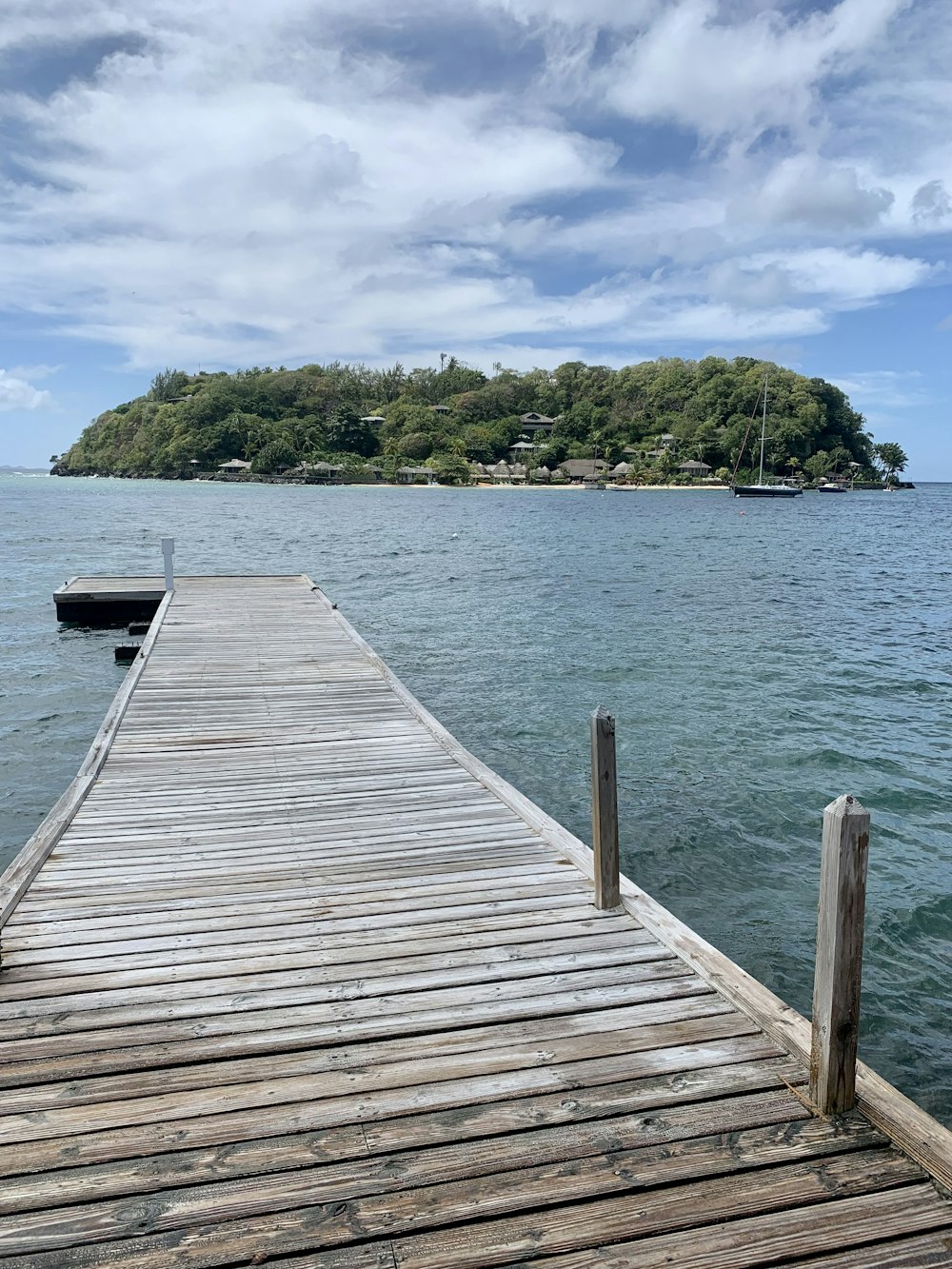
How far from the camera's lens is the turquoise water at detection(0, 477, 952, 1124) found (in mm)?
6180

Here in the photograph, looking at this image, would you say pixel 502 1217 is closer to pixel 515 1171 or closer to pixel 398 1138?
pixel 515 1171

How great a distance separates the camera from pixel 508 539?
42.2m

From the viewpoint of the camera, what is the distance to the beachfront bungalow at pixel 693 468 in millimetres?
116875

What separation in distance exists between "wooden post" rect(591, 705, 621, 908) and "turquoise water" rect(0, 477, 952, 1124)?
1.89 m

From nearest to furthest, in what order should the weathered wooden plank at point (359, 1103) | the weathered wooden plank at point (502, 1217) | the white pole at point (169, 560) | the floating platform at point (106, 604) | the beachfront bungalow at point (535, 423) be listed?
the weathered wooden plank at point (502, 1217), the weathered wooden plank at point (359, 1103), the white pole at point (169, 560), the floating platform at point (106, 604), the beachfront bungalow at point (535, 423)

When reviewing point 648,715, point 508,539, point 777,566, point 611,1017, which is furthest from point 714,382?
point 611,1017

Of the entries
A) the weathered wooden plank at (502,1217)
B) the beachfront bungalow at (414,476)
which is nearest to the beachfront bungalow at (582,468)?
the beachfront bungalow at (414,476)

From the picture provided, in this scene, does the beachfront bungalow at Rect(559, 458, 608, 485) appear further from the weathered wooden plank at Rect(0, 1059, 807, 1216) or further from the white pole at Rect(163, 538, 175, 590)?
the weathered wooden plank at Rect(0, 1059, 807, 1216)

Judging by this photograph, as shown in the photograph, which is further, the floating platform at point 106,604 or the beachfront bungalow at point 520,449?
the beachfront bungalow at point 520,449

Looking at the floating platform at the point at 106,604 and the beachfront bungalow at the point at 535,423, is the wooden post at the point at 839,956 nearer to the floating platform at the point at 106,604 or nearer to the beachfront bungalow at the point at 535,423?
the floating platform at the point at 106,604

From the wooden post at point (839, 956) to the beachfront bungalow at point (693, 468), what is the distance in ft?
391

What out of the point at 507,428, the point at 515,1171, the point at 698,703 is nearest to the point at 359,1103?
the point at 515,1171

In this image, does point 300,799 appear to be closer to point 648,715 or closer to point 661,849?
point 661,849

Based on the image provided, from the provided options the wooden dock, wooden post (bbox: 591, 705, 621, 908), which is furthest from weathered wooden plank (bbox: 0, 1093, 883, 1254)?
wooden post (bbox: 591, 705, 621, 908)
